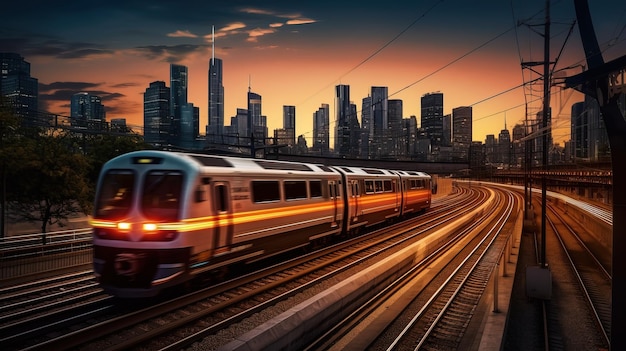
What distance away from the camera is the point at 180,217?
10266 millimetres

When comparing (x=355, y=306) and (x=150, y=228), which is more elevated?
(x=150, y=228)

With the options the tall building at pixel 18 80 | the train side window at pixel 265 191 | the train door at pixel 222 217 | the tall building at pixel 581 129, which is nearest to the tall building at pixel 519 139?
the tall building at pixel 581 129

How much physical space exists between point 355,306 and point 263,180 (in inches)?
175

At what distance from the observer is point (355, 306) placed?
1185 centimetres

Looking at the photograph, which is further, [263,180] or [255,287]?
[263,180]

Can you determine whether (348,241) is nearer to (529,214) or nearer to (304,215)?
(304,215)

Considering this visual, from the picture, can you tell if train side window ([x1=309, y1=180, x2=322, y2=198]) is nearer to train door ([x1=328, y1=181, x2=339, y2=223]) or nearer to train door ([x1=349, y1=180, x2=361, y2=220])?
train door ([x1=328, y1=181, x2=339, y2=223])

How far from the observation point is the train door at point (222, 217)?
1137cm

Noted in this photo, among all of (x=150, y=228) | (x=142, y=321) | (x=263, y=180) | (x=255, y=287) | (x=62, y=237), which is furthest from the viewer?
(x=62, y=237)

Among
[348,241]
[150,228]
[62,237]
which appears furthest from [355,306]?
[62,237]

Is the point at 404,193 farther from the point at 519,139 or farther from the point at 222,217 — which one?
the point at 222,217

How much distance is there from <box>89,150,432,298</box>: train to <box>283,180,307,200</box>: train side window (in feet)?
0.22

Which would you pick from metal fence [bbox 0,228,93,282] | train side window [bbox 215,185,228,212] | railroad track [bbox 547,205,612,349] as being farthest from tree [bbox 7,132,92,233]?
railroad track [bbox 547,205,612,349]

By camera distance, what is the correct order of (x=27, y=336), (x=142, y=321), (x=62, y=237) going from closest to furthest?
1. (x=27, y=336)
2. (x=142, y=321)
3. (x=62, y=237)
